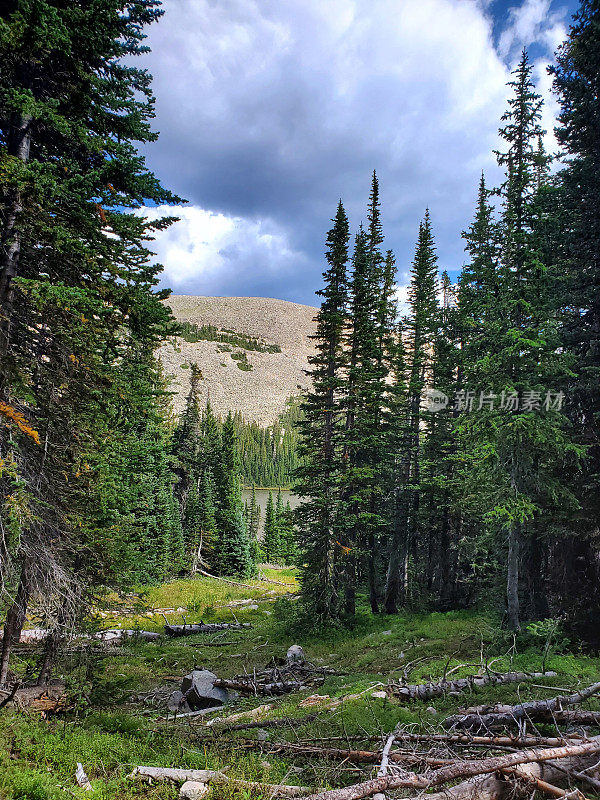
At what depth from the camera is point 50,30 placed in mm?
5676

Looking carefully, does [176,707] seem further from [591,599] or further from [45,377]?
[591,599]

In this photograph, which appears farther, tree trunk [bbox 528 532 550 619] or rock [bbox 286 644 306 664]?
rock [bbox 286 644 306 664]

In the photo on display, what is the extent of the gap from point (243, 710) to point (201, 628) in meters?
13.1

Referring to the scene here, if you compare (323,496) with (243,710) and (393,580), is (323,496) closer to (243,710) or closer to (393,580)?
(393,580)

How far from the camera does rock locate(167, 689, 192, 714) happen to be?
990cm

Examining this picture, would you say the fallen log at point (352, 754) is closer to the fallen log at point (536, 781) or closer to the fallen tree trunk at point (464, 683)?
the fallen log at point (536, 781)

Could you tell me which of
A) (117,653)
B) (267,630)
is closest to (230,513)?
(267,630)

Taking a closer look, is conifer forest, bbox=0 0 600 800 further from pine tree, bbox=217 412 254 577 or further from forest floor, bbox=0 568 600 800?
pine tree, bbox=217 412 254 577

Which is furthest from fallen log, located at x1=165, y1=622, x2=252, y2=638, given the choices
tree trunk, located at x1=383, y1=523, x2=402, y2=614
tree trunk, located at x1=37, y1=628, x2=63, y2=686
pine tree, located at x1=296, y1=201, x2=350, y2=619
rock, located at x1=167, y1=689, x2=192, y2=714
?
tree trunk, located at x1=37, y1=628, x2=63, y2=686

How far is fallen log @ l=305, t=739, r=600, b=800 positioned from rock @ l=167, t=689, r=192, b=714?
8.01 metres

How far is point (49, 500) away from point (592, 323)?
615 inches

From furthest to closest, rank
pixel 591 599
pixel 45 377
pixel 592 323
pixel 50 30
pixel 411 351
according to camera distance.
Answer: pixel 411 351, pixel 592 323, pixel 591 599, pixel 45 377, pixel 50 30

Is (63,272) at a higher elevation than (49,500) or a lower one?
higher

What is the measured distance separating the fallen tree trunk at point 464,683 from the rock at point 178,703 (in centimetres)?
554
